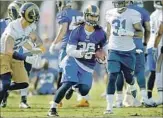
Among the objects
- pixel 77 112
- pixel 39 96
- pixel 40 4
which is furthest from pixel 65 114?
pixel 40 4

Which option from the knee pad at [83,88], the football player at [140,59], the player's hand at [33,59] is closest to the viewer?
the knee pad at [83,88]

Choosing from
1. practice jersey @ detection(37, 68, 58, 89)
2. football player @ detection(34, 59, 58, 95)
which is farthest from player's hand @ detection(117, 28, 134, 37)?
practice jersey @ detection(37, 68, 58, 89)

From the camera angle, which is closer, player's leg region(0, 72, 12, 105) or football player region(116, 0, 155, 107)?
player's leg region(0, 72, 12, 105)

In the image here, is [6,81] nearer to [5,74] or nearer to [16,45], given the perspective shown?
[5,74]

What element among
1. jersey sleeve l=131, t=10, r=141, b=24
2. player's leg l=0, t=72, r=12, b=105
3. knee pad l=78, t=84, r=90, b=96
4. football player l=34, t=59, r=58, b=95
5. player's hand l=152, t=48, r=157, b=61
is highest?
jersey sleeve l=131, t=10, r=141, b=24

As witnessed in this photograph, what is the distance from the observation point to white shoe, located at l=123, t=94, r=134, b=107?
15.6 metres

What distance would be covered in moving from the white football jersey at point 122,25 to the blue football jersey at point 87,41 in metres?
0.51

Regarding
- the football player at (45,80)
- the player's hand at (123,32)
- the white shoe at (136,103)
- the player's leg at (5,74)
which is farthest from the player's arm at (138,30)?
the football player at (45,80)

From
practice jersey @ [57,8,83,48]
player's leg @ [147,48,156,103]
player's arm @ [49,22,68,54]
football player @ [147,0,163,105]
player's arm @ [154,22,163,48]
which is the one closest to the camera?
player's arm @ [154,22,163,48]

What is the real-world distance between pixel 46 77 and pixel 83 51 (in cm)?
874

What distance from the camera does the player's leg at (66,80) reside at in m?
12.9

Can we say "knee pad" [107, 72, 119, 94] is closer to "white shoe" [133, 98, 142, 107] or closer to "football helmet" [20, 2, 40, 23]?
"football helmet" [20, 2, 40, 23]

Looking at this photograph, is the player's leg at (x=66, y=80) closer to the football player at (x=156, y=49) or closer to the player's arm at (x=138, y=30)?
the player's arm at (x=138, y=30)

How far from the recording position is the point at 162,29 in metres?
15.1
